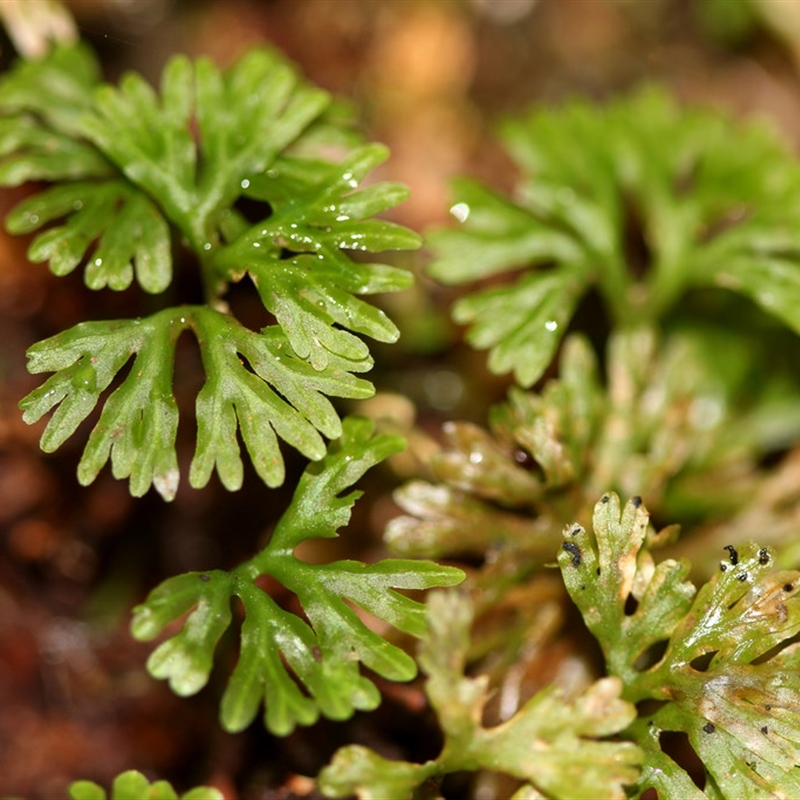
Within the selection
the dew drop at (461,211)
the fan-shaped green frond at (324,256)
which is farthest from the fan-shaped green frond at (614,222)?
the fan-shaped green frond at (324,256)

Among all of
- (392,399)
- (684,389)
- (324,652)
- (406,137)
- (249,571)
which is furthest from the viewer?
(406,137)

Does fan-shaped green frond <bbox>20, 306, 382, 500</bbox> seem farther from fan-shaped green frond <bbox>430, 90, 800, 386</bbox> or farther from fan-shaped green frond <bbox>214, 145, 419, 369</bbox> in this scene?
fan-shaped green frond <bbox>430, 90, 800, 386</bbox>

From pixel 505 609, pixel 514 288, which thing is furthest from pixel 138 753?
pixel 514 288

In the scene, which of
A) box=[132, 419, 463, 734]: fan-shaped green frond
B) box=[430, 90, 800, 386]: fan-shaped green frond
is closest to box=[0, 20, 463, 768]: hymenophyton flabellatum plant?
box=[132, 419, 463, 734]: fan-shaped green frond

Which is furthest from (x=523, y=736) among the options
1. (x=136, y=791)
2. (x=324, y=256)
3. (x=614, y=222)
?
(x=614, y=222)

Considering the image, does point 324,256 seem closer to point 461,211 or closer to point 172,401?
point 172,401

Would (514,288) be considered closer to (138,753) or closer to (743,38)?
(138,753)

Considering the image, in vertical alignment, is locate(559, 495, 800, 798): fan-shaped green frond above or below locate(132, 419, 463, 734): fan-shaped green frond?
below
